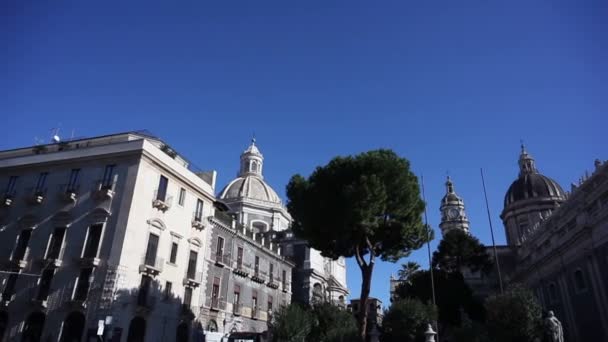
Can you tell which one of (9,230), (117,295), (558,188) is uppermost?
(558,188)

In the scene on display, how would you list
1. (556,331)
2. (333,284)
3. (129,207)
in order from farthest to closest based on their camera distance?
(333,284) → (129,207) → (556,331)

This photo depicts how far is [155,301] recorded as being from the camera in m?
24.5

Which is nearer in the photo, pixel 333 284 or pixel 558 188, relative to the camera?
pixel 333 284

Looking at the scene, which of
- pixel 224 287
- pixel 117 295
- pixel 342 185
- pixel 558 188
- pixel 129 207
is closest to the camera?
pixel 117 295

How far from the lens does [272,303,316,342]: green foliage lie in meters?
24.1

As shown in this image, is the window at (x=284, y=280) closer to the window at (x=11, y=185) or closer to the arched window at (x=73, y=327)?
the arched window at (x=73, y=327)

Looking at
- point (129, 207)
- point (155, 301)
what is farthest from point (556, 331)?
point (129, 207)

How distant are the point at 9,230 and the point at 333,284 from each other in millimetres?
36688

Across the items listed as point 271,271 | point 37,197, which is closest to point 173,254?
point 37,197

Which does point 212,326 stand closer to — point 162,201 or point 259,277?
point 259,277

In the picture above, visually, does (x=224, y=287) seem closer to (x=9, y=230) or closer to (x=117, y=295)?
(x=117, y=295)

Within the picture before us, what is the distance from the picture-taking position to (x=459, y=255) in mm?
49375

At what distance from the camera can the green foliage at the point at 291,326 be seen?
24.1m

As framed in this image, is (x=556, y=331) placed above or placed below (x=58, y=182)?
below
